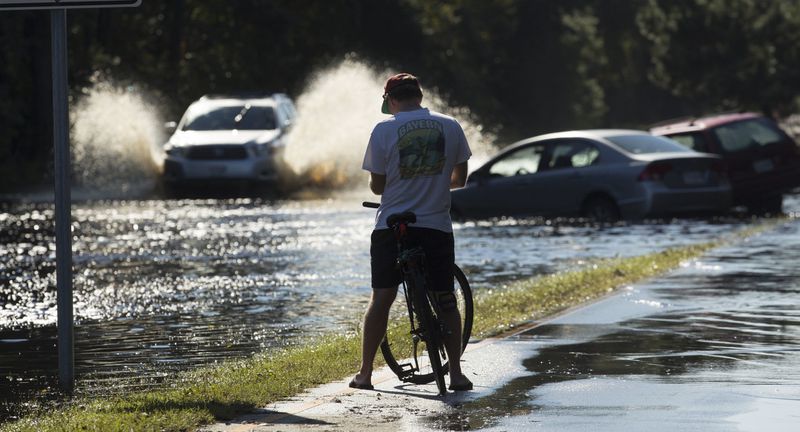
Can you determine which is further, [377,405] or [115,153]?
[115,153]

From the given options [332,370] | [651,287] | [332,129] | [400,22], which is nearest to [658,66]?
[400,22]

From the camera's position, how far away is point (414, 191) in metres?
9.41

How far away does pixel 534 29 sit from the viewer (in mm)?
71062

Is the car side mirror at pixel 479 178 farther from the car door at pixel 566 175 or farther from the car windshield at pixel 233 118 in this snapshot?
the car windshield at pixel 233 118

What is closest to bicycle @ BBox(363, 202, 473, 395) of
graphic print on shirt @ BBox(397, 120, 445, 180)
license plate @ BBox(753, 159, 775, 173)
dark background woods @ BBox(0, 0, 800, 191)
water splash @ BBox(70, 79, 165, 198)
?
graphic print on shirt @ BBox(397, 120, 445, 180)

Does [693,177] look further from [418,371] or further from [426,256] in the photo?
[426,256]

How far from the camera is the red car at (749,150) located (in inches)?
1005

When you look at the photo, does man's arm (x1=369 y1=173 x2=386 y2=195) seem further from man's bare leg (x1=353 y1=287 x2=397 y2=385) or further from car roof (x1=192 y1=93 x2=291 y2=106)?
car roof (x1=192 y1=93 x2=291 y2=106)

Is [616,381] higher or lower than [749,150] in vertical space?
lower

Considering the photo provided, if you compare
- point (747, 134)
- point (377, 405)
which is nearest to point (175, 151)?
point (747, 134)

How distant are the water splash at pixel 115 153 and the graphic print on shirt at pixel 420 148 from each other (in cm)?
2353

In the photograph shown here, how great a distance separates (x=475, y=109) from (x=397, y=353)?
52724 mm

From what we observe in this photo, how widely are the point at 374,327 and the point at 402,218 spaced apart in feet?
2.14

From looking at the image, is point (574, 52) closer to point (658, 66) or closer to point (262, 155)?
point (658, 66)
